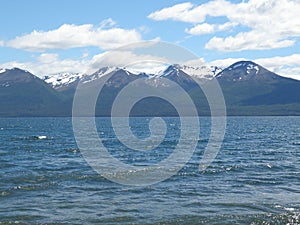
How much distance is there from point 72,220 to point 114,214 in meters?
3.13

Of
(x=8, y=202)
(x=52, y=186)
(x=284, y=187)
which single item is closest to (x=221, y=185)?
(x=284, y=187)

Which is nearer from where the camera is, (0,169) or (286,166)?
(0,169)

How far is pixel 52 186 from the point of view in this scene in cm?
3891

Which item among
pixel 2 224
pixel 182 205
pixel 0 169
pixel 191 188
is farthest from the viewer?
pixel 0 169

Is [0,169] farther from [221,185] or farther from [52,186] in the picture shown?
[221,185]

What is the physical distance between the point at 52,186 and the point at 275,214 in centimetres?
2046

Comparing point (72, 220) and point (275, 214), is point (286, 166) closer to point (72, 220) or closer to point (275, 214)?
point (275, 214)

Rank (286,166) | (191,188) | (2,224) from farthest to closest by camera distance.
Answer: (286,166) → (191,188) → (2,224)

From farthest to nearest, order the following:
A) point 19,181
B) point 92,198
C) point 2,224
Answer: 1. point 19,181
2. point 92,198
3. point 2,224

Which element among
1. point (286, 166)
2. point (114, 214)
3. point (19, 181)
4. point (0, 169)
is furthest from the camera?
point (286, 166)

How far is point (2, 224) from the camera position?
26.8 m

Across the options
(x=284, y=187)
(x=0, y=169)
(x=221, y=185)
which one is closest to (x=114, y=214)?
(x=221, y=185)

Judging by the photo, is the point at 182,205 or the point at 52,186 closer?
the point at 182,205

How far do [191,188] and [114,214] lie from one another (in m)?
11.2
